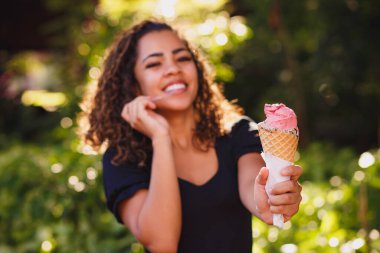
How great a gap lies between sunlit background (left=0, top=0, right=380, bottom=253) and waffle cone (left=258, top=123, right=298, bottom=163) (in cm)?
166

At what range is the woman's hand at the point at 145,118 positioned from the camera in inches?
94.6

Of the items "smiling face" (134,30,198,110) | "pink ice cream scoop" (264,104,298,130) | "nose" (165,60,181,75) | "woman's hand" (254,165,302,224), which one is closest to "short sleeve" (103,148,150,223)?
"smiling face" (134,30,198,110)

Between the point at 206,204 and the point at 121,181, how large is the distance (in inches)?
13.4

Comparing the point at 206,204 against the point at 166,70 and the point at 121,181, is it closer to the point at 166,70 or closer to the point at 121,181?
the point at 121,181

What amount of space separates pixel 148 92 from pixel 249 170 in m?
0.54

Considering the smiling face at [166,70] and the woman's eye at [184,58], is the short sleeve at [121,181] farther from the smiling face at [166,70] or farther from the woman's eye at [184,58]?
the woman's eye at [184,58]

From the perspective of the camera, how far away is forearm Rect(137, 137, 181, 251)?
226 centimetres

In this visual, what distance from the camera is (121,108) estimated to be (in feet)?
9.09

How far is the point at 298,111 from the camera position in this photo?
19.3 feet

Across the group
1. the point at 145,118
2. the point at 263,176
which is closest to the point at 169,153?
the point at 145,118

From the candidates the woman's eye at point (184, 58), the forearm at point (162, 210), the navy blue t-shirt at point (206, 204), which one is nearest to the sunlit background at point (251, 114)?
the woman's eye at point (184, 58)

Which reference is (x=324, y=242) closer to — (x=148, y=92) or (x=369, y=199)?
(x=369, y=199)

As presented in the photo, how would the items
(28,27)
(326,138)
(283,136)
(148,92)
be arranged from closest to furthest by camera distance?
1. (283,136)
2. (148,92)
3. (326,138)
4. (28,27)

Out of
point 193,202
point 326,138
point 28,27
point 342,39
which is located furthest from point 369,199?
point 28,27
